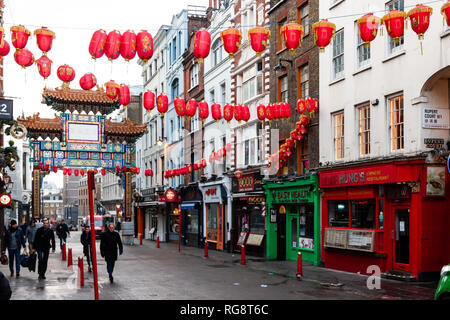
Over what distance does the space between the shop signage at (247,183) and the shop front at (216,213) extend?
1379 mm

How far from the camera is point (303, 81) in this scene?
26.2 metres

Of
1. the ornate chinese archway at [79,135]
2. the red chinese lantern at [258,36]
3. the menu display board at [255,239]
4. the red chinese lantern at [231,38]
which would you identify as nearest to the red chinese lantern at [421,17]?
the red chinese lantern at [258,36]

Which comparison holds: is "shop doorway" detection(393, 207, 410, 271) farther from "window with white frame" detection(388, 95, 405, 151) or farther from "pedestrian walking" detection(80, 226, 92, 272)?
"pedestrian walking" detection(80, 226, 92, 272)

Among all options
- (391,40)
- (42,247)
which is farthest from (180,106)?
(391,40)

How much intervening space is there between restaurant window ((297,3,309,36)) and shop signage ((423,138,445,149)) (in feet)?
31.0

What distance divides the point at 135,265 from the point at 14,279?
656 centimetres

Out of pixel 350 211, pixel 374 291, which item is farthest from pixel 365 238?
pixel 374 291

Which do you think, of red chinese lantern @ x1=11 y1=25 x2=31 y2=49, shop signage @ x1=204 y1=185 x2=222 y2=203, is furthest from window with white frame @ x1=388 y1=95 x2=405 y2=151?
shop signage @ x1=204 y1=185 x2=222 y2=203

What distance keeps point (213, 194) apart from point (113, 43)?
795 inches

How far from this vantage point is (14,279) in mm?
18703

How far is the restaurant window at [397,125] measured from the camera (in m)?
19.3

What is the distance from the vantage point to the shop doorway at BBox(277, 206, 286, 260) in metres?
27.8

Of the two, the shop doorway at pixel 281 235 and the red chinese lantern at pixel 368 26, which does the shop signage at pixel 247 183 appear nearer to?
the shop doorway at pixel 281 235

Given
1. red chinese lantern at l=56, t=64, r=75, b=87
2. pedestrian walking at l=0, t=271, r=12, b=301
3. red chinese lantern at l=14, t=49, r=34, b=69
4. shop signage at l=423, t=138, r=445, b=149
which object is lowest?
pedestrian walking at l=0, t=271, r=12, b=301
